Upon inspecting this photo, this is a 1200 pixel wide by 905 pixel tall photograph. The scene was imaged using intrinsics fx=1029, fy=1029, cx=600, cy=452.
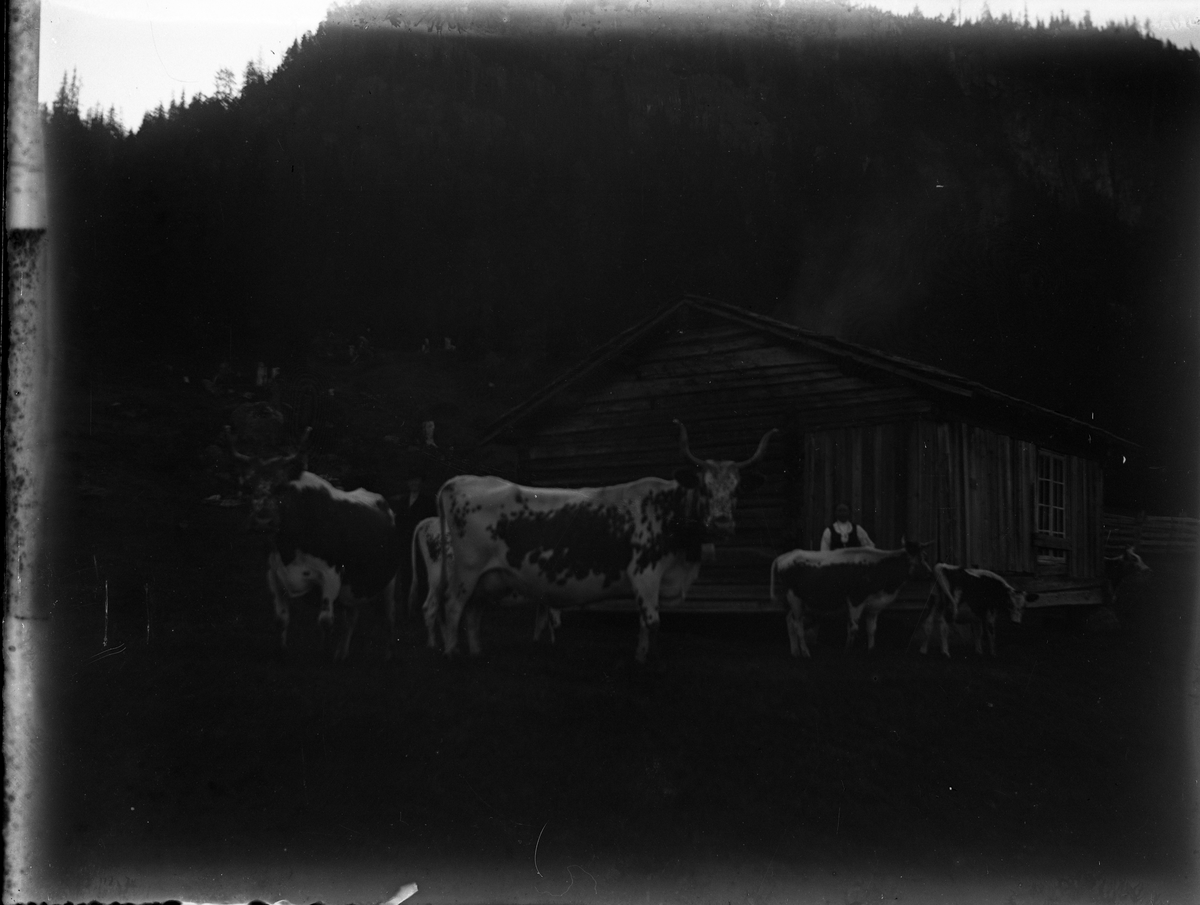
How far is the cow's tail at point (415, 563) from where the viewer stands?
5.07 meters

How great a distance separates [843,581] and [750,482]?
65 centimetres

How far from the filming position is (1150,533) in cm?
488

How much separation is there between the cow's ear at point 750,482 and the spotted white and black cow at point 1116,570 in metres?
1.64

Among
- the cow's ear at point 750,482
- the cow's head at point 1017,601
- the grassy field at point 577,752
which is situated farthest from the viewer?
the cow's ear at point 750,482

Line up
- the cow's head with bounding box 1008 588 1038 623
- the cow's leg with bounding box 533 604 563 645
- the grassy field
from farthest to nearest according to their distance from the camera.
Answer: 1. the cow's leg with bounding box 533 604 563 645
2. the cow's head with bounding box 1008 588 1038 623
3. the grassy field

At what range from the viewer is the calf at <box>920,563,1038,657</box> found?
4.77 meters

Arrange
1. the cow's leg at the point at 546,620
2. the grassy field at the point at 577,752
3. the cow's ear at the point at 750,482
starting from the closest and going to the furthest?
the grassy field at the point at 577,752
the cow's ear at the point at 750,482
the cow's leg at the point at 546,620

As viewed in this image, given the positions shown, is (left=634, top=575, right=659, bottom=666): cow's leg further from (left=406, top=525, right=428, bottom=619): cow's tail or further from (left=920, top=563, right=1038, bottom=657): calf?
(left=920, top=563, right=1038, bottom=657): calf

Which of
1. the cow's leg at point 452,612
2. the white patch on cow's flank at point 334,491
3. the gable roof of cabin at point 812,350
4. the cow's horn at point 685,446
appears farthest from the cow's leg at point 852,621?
the white patch on cow's flank at point 334,491

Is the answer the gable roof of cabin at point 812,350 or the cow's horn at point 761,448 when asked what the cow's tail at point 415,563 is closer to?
the gable roof of cabin at point 812,350

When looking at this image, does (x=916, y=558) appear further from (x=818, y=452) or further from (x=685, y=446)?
(x=685, y=446)

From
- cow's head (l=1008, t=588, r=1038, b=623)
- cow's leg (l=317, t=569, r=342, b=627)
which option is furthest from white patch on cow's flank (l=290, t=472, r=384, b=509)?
cow's head (l=1008, t=588, r=1038, b=623)

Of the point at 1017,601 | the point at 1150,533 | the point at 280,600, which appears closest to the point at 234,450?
the point at 280,600

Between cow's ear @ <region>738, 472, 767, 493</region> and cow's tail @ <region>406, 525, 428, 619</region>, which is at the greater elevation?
cow's ear @ <region>738, 472, 767, 493</region>
